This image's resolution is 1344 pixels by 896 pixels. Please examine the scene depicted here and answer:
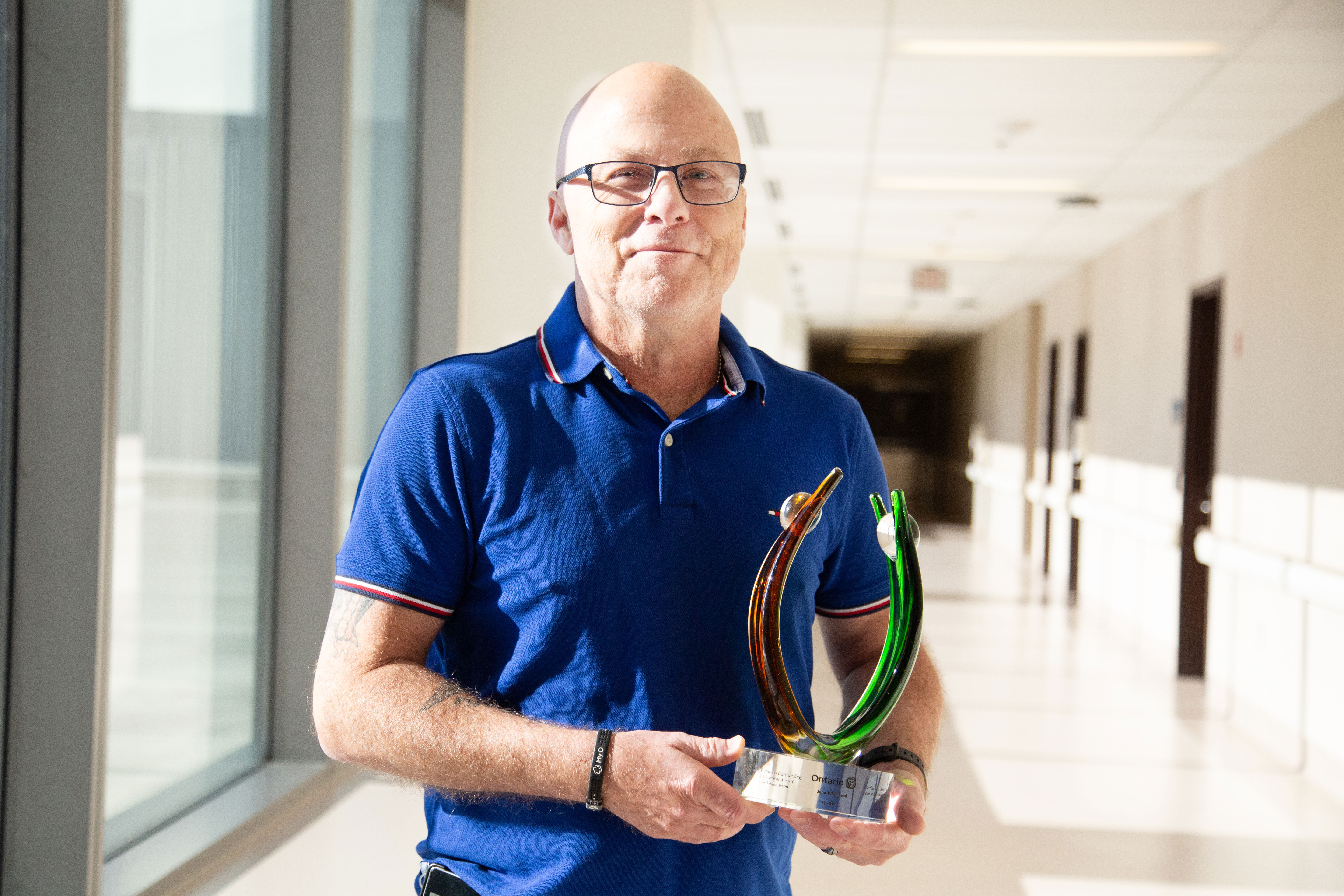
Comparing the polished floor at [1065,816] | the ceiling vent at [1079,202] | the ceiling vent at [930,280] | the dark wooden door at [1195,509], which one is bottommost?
the polished floor at [1065,816]

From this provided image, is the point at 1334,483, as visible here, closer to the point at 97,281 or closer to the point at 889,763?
the point at 889,763

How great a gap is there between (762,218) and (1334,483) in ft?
17.1

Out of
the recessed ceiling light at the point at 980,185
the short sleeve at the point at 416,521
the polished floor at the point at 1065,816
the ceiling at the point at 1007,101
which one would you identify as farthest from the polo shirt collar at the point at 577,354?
the recessed ceiling light at the point at 980,185

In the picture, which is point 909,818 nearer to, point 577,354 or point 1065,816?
point 577,354

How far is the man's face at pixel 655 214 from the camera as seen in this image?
3.81ft

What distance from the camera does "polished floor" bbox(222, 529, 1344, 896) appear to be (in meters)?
3.53

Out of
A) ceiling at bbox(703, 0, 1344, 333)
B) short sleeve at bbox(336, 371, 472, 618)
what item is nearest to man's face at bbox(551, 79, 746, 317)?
short sleeve at bbox(336, 371, 472, 618)

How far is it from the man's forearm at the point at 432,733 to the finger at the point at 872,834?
10.1 inches

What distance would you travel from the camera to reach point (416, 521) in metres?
1.11

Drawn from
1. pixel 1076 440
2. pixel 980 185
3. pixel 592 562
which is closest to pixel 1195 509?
pixel 980 185

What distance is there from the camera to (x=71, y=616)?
237 cm

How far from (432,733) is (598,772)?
170 mm

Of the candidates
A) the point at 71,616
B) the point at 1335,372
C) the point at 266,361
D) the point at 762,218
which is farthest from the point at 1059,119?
the point at 71,616

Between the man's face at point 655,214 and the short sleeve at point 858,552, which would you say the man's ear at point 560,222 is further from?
the short sleeve at point 858,552
